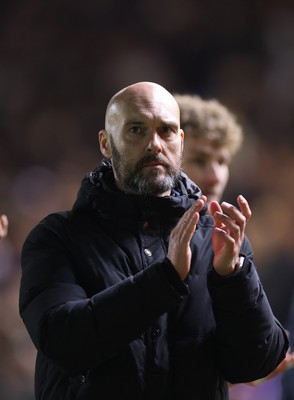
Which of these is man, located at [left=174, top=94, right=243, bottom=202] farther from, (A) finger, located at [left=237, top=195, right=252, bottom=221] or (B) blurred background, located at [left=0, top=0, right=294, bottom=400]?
(B) blurred background, located at [left=0, top=0, right=294, bottom=400]

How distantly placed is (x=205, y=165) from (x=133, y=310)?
0.89 m

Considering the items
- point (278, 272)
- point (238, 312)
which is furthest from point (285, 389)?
point (238, 312)

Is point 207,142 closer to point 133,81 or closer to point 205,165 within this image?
point 205,165

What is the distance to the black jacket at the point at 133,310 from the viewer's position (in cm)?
114

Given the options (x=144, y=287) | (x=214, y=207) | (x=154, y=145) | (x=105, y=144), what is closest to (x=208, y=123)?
(x=105, y=144)

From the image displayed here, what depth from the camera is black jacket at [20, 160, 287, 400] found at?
1138mm

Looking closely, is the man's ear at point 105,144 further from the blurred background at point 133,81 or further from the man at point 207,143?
the blurred background at point 133,81

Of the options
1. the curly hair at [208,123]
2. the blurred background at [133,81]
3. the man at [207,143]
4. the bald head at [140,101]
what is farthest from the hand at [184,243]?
the blurred background at [133,81]

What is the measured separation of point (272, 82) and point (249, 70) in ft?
0.39

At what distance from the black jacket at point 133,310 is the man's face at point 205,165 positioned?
0.60 meters

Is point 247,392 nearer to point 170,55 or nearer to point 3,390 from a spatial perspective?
point 3,390

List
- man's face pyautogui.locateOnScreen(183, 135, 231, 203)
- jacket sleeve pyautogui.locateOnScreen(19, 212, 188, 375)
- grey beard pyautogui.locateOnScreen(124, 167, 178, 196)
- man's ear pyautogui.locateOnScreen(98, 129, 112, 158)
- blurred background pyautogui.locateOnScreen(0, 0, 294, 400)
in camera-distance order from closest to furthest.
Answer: jacket sleeve pyautogui.locateOnScreen(19, 212, 188, 375) < grey beard pyautogui.locateOnScreen(124, 167, 178, 196) < man's ear pyautogui.locateOnScreen(98, 129, 112, 158) < man's face pyautogui.locateOnScreen(183, 135, 231, 203) < blurred background pyautogui.locateOnScreen(0, 0, 294, 400)

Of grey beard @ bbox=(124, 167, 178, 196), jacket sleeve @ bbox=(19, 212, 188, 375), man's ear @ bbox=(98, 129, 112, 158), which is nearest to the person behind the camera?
jacket sleeve @ bbox=(19, 212, 188, 375)

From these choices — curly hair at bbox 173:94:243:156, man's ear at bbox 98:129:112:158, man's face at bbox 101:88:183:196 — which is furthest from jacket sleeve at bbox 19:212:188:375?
curly hair at bbox 173:94:243:156
